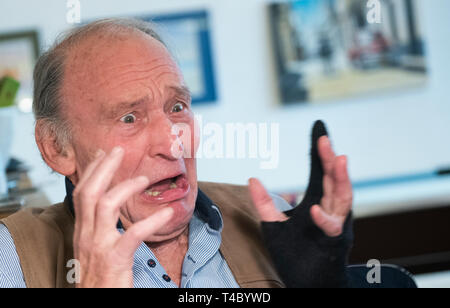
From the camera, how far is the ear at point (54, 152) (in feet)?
2.96

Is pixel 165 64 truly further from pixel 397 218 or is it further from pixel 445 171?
pixel 445 171

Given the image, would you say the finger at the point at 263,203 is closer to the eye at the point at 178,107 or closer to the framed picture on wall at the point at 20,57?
the eye at the point at 178,107

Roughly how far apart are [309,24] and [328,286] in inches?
89.1

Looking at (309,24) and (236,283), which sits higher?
(309,24)

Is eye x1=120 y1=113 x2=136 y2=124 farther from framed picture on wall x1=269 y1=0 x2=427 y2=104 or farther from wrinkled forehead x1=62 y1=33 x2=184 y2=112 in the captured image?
framed picture on wall x1=269 y1=0 x2=427 y2=104

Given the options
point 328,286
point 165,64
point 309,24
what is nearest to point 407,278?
point 328,286

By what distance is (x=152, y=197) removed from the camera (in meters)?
0.85

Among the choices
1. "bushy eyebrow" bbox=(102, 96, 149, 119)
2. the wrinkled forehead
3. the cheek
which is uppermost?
the wrinkled forehead

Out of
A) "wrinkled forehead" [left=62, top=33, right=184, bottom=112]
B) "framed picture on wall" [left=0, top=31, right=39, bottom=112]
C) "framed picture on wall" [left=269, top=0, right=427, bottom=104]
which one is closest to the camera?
"wrinkled forehead" [left=62, top=33, right=184, bottom=112]

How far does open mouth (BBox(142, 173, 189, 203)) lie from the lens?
2.79 ft

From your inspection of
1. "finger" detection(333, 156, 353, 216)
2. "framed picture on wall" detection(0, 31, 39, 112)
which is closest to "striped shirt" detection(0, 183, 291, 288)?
"finger" detection(333, 156, 353, 216)

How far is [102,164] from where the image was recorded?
617mm

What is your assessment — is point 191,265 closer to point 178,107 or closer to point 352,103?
point 178,107

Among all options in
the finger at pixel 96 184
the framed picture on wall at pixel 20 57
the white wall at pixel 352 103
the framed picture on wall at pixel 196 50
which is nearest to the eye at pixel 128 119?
the finger at pixel 96 184
